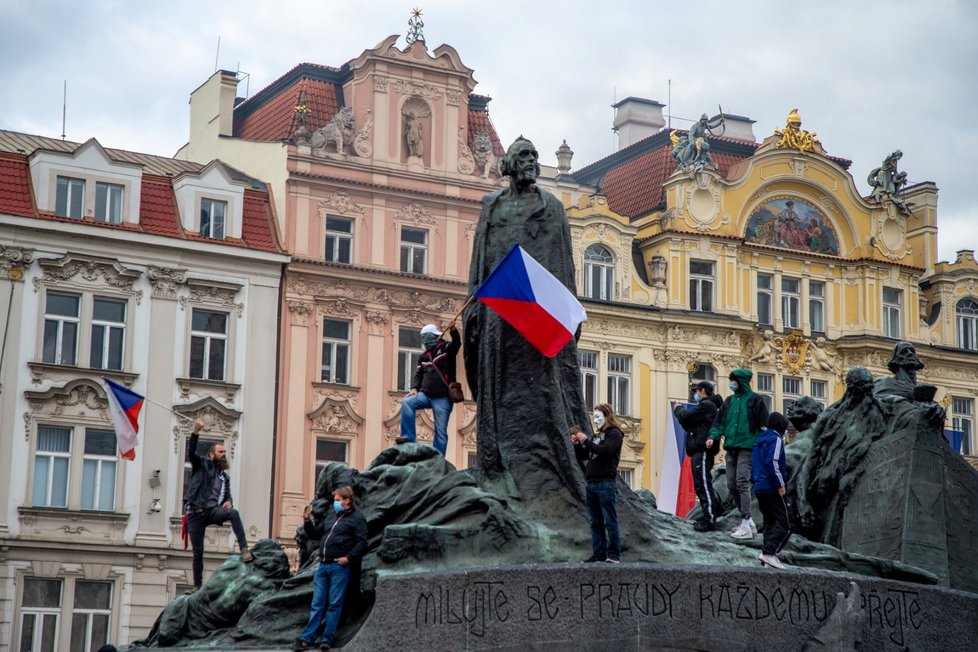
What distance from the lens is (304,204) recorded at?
129ft

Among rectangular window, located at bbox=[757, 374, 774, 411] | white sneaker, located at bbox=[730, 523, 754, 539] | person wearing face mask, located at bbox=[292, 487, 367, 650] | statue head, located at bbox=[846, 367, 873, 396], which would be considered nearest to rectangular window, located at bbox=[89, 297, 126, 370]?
rectangular window, located at bbox=[757, 374, 774, 411]

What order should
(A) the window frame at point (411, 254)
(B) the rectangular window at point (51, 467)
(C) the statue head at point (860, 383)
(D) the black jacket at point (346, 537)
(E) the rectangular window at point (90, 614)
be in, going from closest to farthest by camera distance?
(D) the black jacket at point (346, 537)
(C) the statue head at point (860, 383)
(E) the rectangular window at point (90, 614)
(B) the rectangular window at point (51, 467)
(A) the window frame at point (411, 254)

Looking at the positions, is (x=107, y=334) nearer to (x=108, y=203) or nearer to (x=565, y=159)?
(x=108, y=203)

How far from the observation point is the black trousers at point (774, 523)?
41.3 feet

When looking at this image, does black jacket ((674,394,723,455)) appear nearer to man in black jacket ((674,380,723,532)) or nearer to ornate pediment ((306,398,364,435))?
man in black jacket ((674,380,723,532))

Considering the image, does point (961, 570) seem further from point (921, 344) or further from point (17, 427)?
point (921, 344)

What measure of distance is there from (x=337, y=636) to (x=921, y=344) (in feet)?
122

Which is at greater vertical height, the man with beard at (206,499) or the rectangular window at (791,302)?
the rectangular window at (791,302)

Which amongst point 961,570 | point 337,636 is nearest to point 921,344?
point 961,570

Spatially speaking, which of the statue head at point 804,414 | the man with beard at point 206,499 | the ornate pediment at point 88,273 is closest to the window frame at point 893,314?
the ornate pediment at point 88,273

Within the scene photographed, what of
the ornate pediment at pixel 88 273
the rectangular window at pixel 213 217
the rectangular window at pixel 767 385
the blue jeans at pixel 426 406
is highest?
the rectangular window at pixel 213 217

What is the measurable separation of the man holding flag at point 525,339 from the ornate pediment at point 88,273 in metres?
24.1

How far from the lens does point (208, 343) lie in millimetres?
37875

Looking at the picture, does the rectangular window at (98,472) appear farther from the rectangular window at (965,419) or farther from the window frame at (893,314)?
the rectangular window at (965,419)
